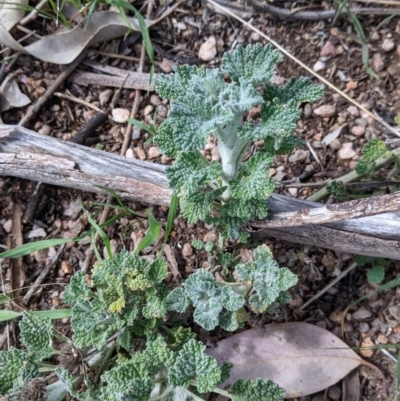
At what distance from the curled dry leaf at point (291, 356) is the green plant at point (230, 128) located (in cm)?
52

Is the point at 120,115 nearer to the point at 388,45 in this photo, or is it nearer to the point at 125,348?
the point at 125,348

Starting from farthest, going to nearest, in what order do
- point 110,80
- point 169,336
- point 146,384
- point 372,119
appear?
point 110,80 → point 372,119 → point 169,336 → point 146,384

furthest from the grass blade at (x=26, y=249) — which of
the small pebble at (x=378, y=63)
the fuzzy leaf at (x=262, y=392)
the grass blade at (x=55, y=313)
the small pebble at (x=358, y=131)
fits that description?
the small pebble at (x=378, y=63)

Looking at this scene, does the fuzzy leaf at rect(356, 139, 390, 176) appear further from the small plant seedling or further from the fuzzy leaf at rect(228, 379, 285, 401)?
the fuzzy leaf at rect(228, 379, 285, 401)

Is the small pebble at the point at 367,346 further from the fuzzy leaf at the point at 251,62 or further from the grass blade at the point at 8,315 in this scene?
the grass blade at the point at 8,315

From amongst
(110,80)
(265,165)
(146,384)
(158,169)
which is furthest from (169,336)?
(110,80)

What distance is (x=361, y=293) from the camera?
81.0 inches

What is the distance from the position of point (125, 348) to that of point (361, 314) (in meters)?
0.91

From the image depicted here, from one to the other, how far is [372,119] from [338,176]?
29cm

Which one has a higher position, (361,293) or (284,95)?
(284,95)

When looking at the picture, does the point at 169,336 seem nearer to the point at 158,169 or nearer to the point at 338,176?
the point at 158,169

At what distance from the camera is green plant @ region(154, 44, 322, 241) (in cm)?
148

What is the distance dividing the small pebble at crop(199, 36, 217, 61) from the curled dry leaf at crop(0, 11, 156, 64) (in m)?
0.31

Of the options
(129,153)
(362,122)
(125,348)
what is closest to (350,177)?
(362,122)
